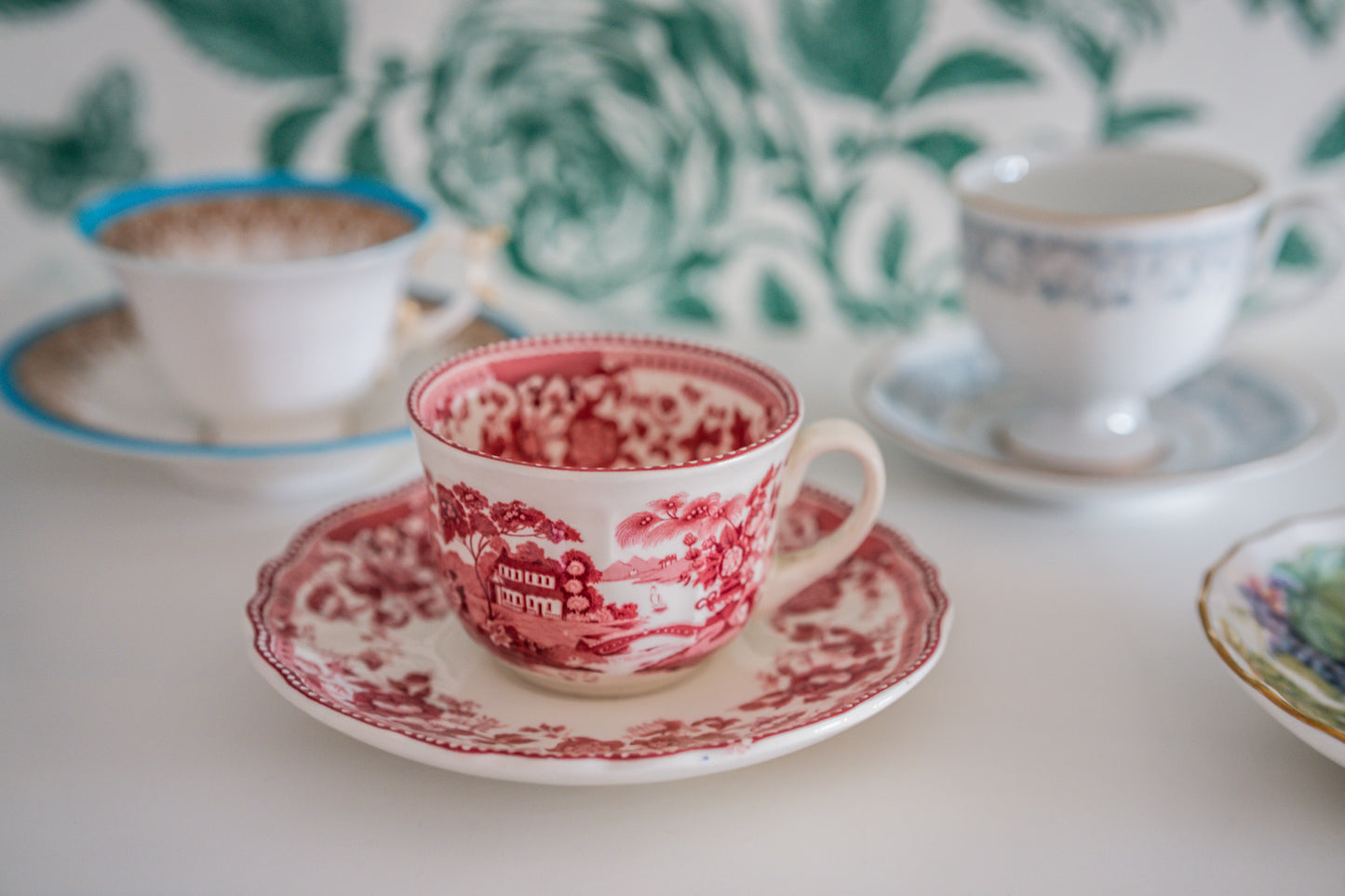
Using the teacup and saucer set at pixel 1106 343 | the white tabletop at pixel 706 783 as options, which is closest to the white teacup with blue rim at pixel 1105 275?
the teacup and saucer set at pixel 1106 343

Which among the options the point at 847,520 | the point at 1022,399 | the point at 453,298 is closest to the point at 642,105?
the point at 453,298

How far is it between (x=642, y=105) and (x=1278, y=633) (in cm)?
51

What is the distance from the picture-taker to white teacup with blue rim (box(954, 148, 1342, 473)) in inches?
22.0

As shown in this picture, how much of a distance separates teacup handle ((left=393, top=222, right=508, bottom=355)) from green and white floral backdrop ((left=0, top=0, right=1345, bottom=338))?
0.15 metres

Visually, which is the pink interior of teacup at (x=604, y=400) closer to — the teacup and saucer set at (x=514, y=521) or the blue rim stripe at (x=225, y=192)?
the teacup and saucer set at (x=514, y=521)

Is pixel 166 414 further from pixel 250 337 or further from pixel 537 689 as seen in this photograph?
pixel 537 689

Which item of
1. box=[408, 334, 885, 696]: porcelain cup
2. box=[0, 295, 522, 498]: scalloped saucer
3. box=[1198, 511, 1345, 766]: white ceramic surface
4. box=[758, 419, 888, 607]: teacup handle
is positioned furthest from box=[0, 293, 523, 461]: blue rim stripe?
box=[1198, 511, 1345, 766]: white ceramic surface

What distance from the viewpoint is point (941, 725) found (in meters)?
0.44

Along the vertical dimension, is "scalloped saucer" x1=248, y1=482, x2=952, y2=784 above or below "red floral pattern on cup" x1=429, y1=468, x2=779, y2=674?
below

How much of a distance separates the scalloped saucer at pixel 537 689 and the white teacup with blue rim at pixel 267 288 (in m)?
0.11

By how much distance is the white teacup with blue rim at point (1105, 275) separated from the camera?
0.56 metres

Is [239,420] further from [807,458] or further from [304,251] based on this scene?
[807,458]

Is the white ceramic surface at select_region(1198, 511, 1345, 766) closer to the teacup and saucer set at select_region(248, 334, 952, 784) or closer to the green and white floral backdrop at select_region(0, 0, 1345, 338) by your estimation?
the teacup and saucer set at select_region(248, 334, 952, 784)

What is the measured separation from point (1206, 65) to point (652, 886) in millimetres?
662
